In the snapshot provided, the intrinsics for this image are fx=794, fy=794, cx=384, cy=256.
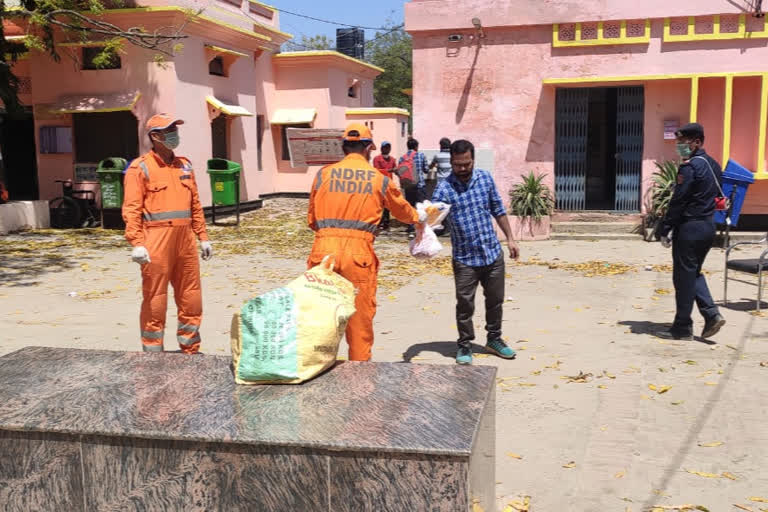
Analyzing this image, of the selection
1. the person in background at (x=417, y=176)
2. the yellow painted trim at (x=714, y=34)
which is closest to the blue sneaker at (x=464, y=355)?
the person in background at (x=417, y=176)

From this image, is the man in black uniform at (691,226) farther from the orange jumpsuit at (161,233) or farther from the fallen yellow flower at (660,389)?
the orange jumpsuit at (161,233)

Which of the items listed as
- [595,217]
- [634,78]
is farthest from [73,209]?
[634,78]

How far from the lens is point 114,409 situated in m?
3.19

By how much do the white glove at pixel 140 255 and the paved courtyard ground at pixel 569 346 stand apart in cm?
171

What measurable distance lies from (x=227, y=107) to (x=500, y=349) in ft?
45.2

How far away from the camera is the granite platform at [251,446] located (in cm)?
278

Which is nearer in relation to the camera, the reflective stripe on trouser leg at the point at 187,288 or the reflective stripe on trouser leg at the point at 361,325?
the reflective stripe on trouser leg at the point at 361,325

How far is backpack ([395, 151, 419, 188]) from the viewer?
15.4 m

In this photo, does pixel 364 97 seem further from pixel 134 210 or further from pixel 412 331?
pixel 134 210

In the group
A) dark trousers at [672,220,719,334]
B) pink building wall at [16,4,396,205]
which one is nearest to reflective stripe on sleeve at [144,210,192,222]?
dark trousers at [672,220,719,334]

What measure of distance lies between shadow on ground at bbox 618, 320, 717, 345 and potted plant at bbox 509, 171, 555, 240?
7236 millimetres

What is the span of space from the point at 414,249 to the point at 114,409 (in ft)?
9.34

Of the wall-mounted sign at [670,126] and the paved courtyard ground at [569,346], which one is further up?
the wall-mounted sign at [670,126]

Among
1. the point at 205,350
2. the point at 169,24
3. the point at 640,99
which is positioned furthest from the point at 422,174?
the point at 205,350
